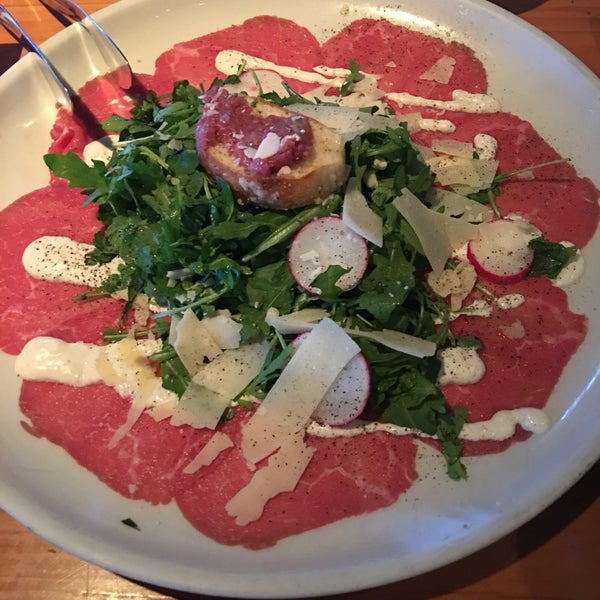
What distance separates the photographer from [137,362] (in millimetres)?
2527

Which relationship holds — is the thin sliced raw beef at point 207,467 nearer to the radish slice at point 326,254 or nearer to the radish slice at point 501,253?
the radish slice at point 326,254

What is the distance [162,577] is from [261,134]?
1.65 metres

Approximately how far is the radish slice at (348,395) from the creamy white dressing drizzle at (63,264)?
3.44 ft

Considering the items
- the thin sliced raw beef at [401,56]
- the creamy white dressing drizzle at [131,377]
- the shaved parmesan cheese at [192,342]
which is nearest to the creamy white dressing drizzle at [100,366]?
the creamy white dressing drizzle at [131,377]

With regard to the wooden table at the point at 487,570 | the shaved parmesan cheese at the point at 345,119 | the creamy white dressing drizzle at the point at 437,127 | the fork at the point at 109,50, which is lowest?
the wooden table at the point at 487,570

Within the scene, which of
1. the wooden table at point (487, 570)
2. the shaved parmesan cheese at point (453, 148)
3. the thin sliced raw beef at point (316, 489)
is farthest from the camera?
the shaved parmesan cheese at point (453, 148)

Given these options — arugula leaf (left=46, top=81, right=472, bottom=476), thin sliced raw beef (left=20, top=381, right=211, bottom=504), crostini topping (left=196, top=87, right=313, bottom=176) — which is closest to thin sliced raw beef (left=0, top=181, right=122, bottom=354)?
arugula leaf (left=46, top=81, right=472, bottom=476)

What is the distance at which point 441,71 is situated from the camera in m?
3.39

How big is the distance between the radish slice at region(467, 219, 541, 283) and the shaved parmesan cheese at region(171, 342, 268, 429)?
3.31 ft

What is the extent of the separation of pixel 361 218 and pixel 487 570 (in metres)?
1.32

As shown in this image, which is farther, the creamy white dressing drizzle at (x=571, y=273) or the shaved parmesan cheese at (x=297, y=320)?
the creamy white dressing drizzle at (x=571, y=273)

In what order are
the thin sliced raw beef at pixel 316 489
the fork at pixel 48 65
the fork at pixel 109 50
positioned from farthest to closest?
1. the fork at pixel 109 50
2. the fork at pixel 48 65
3. the thin sliced raw beef at pixel 316 489

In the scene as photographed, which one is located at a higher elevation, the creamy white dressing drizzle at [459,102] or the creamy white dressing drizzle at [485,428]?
the creamy white dressing drizzle at [459,102]

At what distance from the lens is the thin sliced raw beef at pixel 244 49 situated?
136 inches
